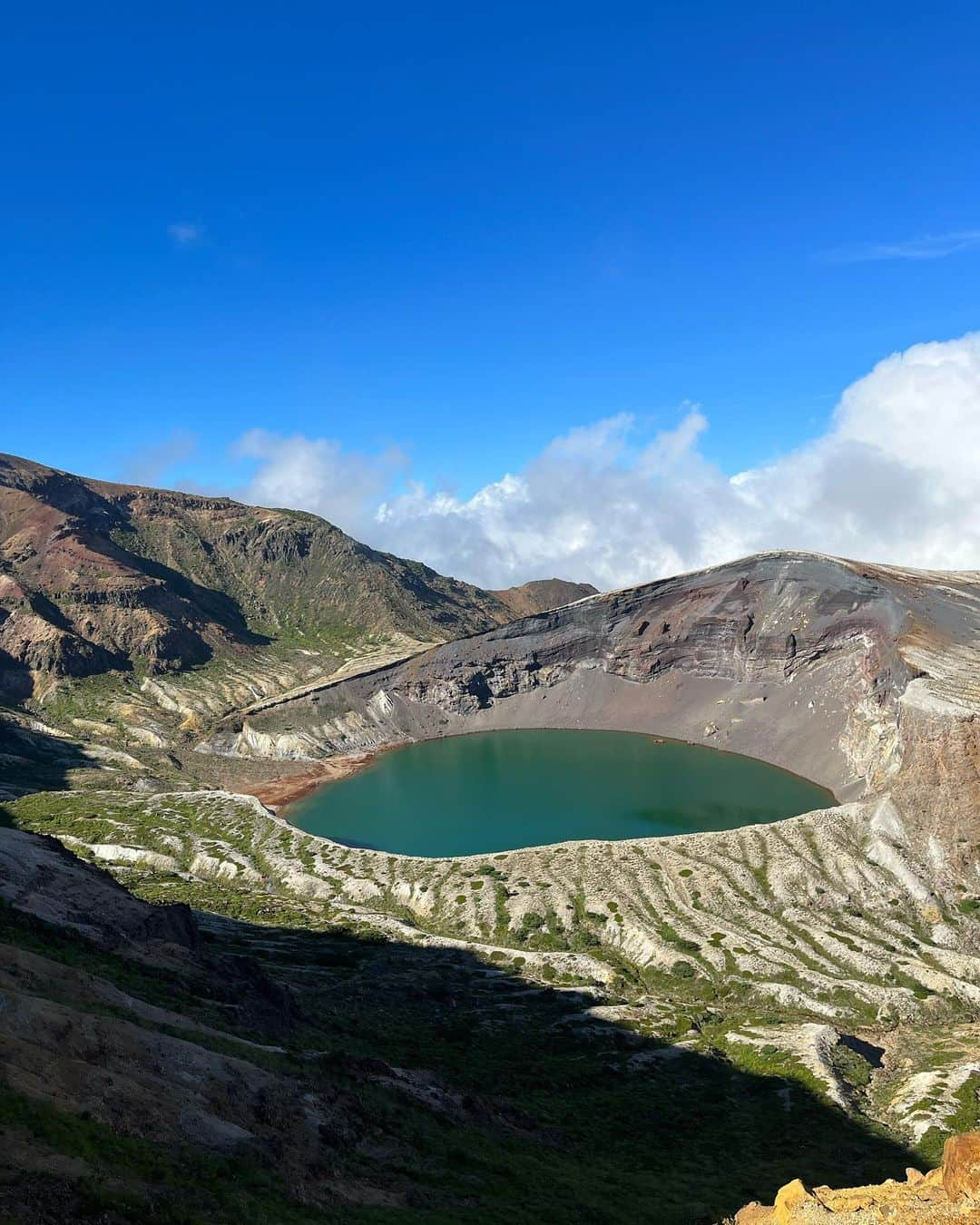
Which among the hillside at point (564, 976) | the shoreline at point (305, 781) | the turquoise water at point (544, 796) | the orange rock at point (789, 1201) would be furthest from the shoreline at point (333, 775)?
the orange rock at point (789, 1201)

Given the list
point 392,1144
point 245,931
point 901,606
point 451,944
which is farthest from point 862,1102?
point 901,606

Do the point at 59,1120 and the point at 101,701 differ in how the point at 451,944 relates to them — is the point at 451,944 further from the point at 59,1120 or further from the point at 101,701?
the point at 101,701

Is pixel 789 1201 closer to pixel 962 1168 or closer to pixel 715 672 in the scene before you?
pixel 962 1168

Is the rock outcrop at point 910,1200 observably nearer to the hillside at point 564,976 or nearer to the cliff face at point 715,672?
the hillside at point 564,976

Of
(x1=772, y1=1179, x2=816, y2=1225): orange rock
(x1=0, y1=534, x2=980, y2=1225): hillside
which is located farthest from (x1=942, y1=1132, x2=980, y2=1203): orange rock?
(x1=0, y1=534, x2=980, y2=1225): hillside

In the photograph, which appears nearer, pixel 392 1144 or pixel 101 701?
pixel 392 1144

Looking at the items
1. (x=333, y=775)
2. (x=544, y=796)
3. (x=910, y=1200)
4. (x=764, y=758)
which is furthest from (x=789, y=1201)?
(x=333, y=775)

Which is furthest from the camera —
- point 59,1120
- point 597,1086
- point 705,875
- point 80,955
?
point 705,875
